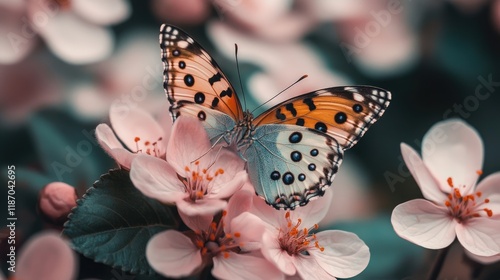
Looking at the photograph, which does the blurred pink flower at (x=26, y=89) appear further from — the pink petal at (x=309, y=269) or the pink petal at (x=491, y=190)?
the pink petal at (x=491, y=190)

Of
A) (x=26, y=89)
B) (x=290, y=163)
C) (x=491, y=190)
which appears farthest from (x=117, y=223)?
(x=491, y=190)

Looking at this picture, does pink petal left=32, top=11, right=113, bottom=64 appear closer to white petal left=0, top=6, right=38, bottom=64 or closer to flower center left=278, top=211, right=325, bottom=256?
white petal left=0, top=6, right=38, bottom=64

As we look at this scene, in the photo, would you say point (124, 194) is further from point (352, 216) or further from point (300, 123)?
point (352, 216)

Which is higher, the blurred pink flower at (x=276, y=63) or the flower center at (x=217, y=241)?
the blurred pink flower at (x=276, y=63)

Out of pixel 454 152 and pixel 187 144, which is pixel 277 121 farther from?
pixel 454 152

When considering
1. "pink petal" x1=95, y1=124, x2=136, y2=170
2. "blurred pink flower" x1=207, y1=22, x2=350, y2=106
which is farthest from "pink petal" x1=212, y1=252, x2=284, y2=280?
"blurred pink flower" x1=207, y1=22, x2=350, y2=106

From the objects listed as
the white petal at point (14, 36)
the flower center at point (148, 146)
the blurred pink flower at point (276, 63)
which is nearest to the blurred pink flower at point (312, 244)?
the flower center at point (148, 146)

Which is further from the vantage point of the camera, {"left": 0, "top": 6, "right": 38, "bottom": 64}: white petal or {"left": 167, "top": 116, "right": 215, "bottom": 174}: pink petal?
{"left": 0, "top": 6, "right": 38, "bottom": 64}: white petal
